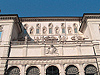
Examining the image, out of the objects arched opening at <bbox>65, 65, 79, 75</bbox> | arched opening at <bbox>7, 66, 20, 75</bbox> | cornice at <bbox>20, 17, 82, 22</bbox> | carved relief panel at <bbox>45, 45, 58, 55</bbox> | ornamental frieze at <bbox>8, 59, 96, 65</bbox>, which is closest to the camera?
arched opening at <bbox>7, 66, 20, 75</bbox>

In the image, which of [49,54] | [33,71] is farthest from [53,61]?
[33,71]

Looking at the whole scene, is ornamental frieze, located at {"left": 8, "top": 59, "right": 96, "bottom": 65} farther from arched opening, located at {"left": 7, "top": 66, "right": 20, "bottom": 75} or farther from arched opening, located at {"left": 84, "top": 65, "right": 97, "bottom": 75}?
arched opening, located at {"left": 84, "top": 65, "right": 97, "bottom": 75}

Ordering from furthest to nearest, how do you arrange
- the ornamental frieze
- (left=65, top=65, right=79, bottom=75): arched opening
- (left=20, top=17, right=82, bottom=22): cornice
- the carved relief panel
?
(left=20, top=17, right=82, bottom=22): cornice → the carved relief panel → the ornamental frieze → (left=65, top=65, right=79, bottom=75): arched opening

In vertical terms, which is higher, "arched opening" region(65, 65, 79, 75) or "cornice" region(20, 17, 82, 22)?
"cornice" region(20, 17, 82, 22)

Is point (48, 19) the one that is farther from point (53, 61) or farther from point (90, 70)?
point (90, 70)

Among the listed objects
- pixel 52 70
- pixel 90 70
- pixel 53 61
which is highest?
pixel 53 61

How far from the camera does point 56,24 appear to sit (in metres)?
30.6

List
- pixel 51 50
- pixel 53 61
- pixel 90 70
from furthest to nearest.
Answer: pixel 51 50 < pixel 53 61 < pixel 90 70

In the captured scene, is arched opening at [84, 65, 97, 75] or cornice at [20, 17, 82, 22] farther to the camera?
cornice at [20, 17, 82, 22]

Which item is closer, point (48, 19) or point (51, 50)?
point (51, 50)

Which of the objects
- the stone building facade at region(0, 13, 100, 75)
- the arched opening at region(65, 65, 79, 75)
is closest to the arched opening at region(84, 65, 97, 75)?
the stone building facade at region(0, 13, 100, 75)

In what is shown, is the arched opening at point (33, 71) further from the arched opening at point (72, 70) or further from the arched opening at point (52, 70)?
the arched opening at point (72, 70)

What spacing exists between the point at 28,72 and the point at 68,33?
14.0 meters

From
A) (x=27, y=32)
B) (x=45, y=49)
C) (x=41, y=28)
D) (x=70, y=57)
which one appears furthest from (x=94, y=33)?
(x=27, y=32)
